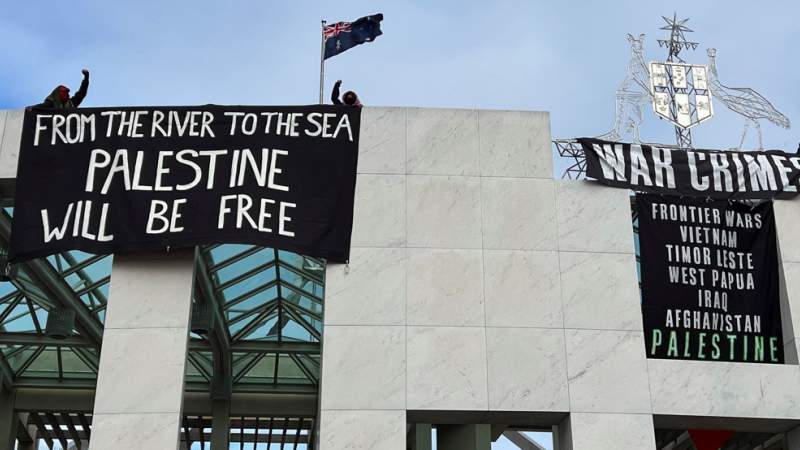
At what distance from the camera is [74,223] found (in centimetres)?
1686

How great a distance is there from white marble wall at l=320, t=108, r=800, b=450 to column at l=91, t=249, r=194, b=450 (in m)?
2.48

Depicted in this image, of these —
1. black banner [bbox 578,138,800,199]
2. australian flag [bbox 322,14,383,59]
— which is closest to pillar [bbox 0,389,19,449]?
australian flag [bbox 322,14,383,59]

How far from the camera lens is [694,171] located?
18.2 meters

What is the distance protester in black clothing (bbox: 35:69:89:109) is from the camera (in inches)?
702

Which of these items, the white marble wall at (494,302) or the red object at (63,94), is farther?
the red object at (63,94)

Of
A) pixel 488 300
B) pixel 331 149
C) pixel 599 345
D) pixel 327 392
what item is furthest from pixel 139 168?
pixel 599 345

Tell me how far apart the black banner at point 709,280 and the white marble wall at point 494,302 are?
19.8 inches

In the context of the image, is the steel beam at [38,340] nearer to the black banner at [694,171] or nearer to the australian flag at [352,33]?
the australian flag at [352,33]

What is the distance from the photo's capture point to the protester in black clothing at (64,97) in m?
17.8

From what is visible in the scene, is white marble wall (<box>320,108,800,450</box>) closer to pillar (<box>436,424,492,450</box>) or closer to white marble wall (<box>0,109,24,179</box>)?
white marble wall (<box>0,109,24,179</box>)

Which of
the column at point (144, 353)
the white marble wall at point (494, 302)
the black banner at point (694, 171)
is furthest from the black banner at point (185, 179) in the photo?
the black banner at point (694, 171)

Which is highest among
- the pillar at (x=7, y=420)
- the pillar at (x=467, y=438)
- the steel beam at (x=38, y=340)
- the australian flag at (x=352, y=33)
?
the australian flag at (x=352, y=33)

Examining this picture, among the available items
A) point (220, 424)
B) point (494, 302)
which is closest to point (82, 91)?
point (494, 302)

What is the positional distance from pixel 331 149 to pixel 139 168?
3410 mm
